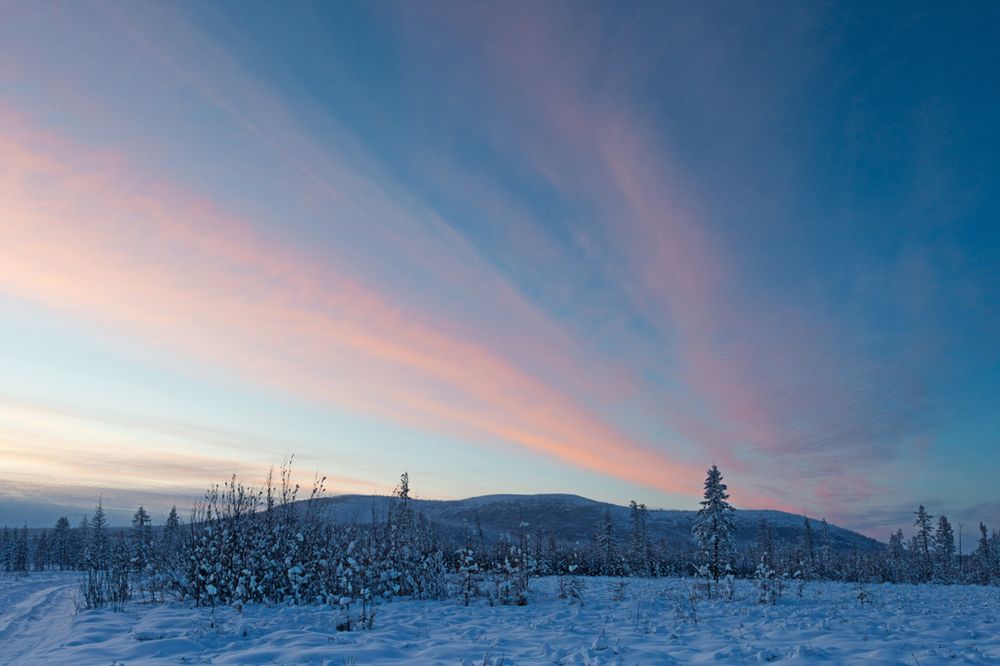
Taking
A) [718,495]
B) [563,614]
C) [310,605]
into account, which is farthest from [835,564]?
[310,605]

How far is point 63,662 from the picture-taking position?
6.82m

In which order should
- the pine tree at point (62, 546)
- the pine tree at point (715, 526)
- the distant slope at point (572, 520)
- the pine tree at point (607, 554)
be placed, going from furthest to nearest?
the distant slope at point (572, 520), the pine tree at point (62, 546), the pine tree at point (607, 554), the pine tree at point (715, 526)

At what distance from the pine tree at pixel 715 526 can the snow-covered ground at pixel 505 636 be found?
71.4 ft

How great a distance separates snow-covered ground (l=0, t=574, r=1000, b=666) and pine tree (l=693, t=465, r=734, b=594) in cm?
2178

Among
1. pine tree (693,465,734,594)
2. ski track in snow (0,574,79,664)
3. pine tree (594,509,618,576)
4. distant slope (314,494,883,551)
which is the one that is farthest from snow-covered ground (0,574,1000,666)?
distant slope (314,494,883,551)

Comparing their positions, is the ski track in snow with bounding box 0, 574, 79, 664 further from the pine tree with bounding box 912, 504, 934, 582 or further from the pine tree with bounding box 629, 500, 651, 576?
the pine tree with bounding box 912, 504, 934, 582

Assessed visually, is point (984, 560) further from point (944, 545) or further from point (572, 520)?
point (572, 520)

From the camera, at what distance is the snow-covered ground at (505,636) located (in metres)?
7.54

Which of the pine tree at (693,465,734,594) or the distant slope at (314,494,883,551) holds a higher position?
the pine tree at (693,465,734,594)

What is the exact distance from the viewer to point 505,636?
31.4 feet

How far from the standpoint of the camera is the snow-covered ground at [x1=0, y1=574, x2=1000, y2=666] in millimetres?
7539

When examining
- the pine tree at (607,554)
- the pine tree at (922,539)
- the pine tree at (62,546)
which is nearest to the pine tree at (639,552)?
the pine tree at (607,554)

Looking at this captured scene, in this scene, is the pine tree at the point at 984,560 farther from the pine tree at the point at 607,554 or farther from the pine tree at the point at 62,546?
the pine tree at the point at 62,546

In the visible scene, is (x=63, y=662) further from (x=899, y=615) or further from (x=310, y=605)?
(x=899, y=615)
